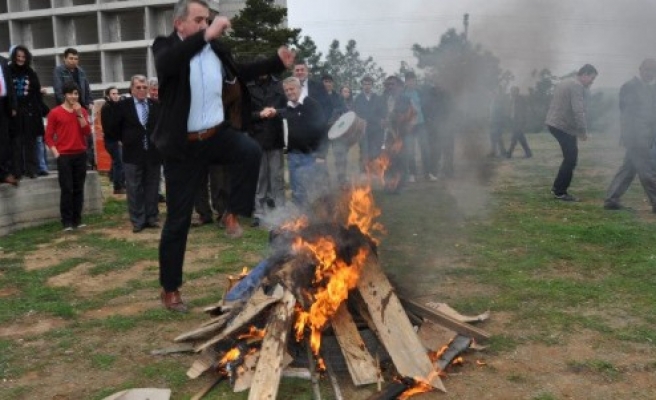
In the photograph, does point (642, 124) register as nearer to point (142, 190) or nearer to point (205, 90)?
point (205, 90)

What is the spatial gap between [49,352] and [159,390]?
1281 millimetres

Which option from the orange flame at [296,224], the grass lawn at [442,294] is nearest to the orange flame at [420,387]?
the grass lawn at [442,294]

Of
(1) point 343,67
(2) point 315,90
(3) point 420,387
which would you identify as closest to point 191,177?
(3) point 420,387

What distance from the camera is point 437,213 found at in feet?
30.1

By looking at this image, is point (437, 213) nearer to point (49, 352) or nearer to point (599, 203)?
point (599, 203)

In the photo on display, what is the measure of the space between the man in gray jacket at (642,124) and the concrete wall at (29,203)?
28.3 ft

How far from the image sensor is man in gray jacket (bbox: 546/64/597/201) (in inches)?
383

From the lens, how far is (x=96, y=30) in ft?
162

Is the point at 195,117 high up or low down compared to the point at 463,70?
down

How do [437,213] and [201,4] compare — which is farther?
[437,213]

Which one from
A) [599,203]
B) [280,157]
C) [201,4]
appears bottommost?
[599,203]

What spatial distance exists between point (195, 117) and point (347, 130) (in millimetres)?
4180

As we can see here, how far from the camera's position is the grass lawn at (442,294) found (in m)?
3.79

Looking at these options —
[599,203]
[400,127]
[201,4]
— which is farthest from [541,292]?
[400,127]
